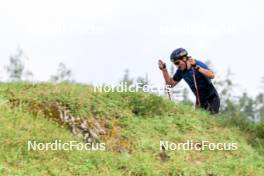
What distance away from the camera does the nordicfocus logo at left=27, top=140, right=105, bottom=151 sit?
25.7 feet

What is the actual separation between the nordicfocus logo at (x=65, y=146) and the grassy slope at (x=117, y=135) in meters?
0.09

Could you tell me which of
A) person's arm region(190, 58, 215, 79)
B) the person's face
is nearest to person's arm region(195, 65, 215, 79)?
person's arm region(190, 58, 215, 79)

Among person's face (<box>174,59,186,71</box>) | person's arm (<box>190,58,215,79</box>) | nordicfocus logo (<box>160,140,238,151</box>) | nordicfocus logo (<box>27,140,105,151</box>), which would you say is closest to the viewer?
nordicfocus logo (<box>27,140,105,151</box>)

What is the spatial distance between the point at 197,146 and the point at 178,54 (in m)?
1.82

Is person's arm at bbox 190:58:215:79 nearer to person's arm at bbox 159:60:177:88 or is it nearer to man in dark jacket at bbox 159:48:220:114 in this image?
man in dark jacket at bbox 159:48:220:114

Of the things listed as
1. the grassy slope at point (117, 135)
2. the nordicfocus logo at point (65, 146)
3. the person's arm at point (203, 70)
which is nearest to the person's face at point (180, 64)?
the person's arm at point (203, 70)

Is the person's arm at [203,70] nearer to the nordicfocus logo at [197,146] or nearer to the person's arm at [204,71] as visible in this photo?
the person's arm at [204,71]

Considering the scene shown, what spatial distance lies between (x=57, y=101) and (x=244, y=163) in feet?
9.09

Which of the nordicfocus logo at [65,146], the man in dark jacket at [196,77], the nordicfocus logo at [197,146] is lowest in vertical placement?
the nordicfocus logo at [197,146]

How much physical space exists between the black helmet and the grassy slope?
75 centimetres

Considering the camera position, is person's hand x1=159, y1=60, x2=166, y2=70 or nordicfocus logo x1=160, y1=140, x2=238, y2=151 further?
person's hand x1=159, y1=60, x2=166, y2=70

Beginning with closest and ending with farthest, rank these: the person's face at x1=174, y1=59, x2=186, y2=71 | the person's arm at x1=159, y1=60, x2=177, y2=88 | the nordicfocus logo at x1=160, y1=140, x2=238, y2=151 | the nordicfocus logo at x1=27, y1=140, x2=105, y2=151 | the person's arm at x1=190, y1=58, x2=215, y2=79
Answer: the nordicfocus logo at x1=27, y1=140, x2=105, y2=151 → the nordicfocus logo at x1=160, y1=140, x2=238, y2=151 → the person's arm at x1=190, y1=58, x2=215, y2=79 → the person's face at x1=174, y1=59, x2=186, y2=71 → the person's arm at x1=159, y1=60, x2=177, y2=88

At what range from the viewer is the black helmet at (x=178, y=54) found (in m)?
10.6

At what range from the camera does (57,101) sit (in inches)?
361
